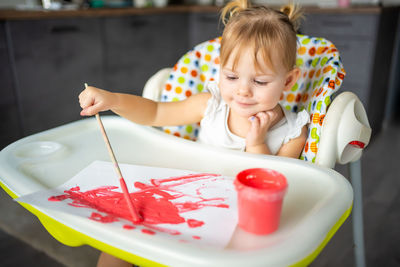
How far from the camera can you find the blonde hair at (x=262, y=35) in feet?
2.61

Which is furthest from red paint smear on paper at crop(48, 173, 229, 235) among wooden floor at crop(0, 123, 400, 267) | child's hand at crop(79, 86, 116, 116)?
wooden floor at crop(0, 123, 400, 267)

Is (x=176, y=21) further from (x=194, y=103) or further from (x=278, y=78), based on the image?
(x=278, y=78)

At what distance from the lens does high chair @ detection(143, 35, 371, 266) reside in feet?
2.59

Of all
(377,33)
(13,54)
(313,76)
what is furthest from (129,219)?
(377,33)

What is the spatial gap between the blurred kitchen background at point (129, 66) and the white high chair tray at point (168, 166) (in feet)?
2.09

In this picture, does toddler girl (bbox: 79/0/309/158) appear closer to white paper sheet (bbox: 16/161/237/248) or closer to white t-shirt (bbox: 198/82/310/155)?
white t-shirt (bbox: 198/82/310/155)

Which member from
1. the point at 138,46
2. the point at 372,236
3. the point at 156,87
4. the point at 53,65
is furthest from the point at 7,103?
the point at 372,236

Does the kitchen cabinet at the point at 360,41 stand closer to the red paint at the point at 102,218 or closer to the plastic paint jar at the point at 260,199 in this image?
the plastic paint jar at the point at 260,199

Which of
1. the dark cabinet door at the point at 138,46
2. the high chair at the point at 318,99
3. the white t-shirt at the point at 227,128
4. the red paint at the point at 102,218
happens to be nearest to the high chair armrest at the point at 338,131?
the high chair at the point at 318,99

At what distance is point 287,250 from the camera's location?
18.9 inches

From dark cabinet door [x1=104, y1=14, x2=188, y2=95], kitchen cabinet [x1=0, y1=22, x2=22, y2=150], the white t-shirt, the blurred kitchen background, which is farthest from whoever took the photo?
dark cabinet door [x1=104, y1=14, x2=188, y2=95]

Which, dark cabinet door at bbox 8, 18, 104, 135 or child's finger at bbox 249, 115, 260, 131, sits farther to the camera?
dark cabinet door at bbox 8, 18, 104, 135

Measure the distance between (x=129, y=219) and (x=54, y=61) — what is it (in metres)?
1.76

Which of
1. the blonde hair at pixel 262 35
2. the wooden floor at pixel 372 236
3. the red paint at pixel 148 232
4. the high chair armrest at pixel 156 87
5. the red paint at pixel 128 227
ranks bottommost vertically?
the wooden floor at pixel 372 236
